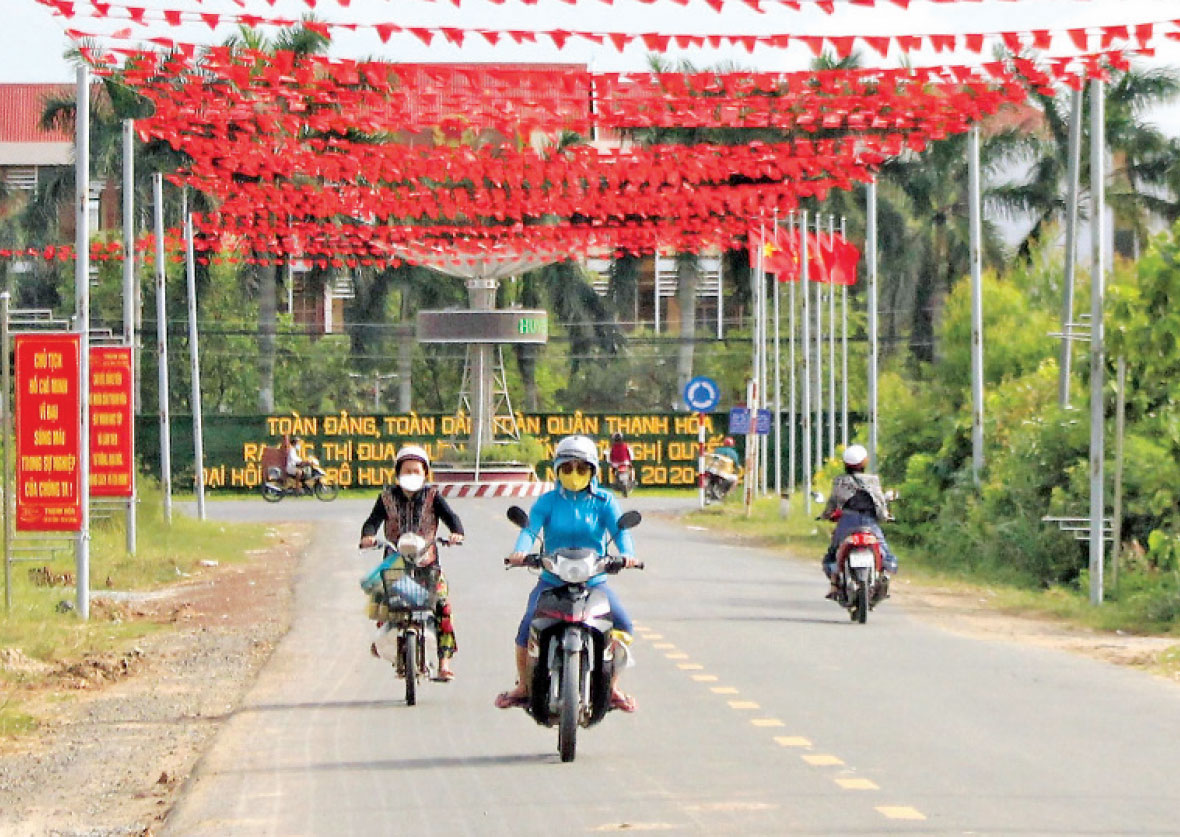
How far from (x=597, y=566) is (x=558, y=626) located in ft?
1.34

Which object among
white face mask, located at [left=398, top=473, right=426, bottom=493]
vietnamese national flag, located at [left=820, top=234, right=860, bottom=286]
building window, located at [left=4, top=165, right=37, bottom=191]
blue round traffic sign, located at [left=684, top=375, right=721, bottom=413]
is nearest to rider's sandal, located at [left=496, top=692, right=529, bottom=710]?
white face mask, located at [left=398, top=473, right=426, bottom=493]

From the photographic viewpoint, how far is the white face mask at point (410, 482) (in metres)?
14.3

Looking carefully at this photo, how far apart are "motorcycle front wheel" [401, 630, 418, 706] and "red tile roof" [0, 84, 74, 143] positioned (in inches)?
3556

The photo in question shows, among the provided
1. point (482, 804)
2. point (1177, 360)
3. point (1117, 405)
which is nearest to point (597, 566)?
point (482, 804)

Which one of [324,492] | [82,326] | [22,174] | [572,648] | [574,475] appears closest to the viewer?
[572,648]

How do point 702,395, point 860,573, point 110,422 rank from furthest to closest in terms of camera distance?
point 702,395, point 110,422, point 860,573

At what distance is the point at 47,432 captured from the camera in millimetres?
22281

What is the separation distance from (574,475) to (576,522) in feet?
0.86

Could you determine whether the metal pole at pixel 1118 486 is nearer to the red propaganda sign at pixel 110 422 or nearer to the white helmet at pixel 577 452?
the red propaganda sign at pixel 110 422

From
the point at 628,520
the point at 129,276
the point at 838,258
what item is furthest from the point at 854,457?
the point at 838,258

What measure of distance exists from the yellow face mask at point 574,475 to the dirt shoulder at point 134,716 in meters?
2.48

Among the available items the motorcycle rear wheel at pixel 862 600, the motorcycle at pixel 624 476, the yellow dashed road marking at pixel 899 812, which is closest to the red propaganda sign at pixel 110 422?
the motorcycle rear wheel at pixel 862 600

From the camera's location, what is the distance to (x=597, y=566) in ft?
38.7

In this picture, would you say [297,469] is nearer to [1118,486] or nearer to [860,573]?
[1118,486]
